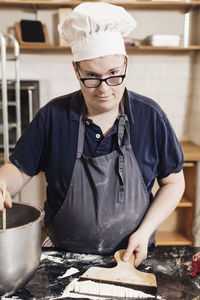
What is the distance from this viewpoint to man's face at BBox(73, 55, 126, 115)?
1092mm

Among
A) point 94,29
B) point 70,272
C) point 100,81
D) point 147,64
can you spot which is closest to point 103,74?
point 100,81

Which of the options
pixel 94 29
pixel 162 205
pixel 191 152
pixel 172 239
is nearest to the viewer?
pixel 94 29

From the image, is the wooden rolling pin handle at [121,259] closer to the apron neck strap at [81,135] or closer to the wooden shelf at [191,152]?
the apron neck strap at [81,135]

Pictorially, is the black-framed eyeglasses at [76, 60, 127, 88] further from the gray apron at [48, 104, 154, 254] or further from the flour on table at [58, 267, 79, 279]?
the flour on table at [58, 267, 79, 279]

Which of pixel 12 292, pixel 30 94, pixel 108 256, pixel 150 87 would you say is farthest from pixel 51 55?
pixel 12 292

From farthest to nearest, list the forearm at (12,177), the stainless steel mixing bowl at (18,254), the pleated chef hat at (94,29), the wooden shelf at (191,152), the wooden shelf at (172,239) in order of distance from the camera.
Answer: the wooden shelf at (172,239)
the wooden shelf at (191,152)
the forearm at (12,177)
the pleated chef hat at (94,29)
the stainless steel mixing bowl at (18,254)

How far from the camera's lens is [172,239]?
2.78 meters

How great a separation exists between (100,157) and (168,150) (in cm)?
26

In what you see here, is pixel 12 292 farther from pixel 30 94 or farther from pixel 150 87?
pixel 150 87

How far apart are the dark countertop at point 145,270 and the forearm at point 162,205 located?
0.08 metres

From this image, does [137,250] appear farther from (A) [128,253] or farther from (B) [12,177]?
(B) [12,177]

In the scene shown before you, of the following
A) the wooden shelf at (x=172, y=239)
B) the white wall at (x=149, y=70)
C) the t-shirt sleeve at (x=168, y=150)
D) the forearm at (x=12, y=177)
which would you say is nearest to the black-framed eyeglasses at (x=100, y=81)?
the t-shirt sleeve at (x=168, y=150)

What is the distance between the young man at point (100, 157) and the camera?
1.15 m

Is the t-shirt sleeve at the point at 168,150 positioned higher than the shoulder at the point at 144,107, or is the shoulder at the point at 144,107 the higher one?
the shoulder at the point at 144,107
